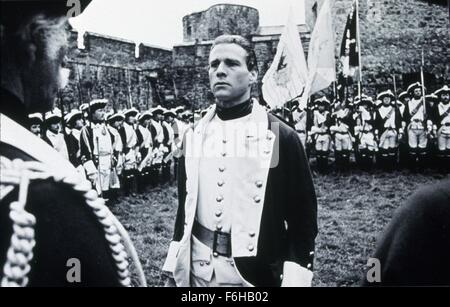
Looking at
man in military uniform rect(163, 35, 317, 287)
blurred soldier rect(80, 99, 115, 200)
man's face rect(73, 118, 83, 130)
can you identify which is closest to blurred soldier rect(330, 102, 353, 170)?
blurred soldier rect(80, 99, 115, 200)

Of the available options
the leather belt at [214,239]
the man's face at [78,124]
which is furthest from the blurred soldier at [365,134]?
the leather belt at [214,239]

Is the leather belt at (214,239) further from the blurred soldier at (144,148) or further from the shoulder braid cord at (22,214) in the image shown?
the blurred soldier at (144,148)

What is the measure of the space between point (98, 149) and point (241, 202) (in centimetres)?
601

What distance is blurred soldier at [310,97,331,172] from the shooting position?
977cm

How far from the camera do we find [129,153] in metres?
8.99

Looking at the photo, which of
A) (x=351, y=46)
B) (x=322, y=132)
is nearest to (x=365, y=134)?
(x=322, y=132)

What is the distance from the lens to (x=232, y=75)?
85.1 inches

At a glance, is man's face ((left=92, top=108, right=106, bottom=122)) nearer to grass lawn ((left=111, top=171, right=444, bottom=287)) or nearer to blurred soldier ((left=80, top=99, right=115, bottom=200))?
blurred soldier ((left=80, top=99, right=115, bottom=200))

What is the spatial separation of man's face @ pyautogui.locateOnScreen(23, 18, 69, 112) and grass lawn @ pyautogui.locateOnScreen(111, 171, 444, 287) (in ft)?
6.70

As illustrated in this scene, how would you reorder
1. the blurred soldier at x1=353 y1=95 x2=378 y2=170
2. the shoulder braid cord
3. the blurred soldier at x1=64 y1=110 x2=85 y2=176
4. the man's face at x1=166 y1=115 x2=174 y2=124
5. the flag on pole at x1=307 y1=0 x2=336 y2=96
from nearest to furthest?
the shoulder braid cord, the flag on pole at x1=307 y1=0 x2=336 y2=96, the blurred soldier at x1=64 y1=110 x2=85 y2=176, the blurred soldier at x1=353 y1=95 x2=378 y2=170, the man's face at x1=166 y1=115 x2=174 y2=124

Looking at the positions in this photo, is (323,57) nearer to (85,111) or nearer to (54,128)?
(54,128)
